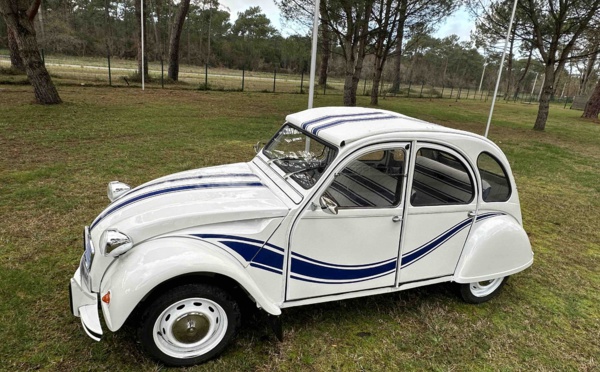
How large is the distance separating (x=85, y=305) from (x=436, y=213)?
2653mm

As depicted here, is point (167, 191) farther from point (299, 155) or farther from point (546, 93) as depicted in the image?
point (546, 93)

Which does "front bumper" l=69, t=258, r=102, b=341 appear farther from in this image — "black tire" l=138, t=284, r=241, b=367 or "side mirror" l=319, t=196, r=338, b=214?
"side mirror" l=319, t=196, r=338, b=214

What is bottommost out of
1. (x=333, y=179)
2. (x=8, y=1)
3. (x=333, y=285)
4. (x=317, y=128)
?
(x=333, y=285)

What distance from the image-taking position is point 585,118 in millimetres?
23688

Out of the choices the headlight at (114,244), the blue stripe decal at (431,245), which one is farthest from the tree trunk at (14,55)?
the blue stripe decal at (431,245)

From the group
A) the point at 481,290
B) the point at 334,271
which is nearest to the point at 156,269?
the point at 334,271

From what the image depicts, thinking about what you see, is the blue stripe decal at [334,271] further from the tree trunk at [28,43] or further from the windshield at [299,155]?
the tree trunk at [28,43]

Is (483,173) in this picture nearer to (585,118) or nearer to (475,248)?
(475,248)

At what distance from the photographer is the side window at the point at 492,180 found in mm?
3248

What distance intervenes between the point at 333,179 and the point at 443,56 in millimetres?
77602

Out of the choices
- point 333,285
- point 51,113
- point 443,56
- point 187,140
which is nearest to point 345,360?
Answer: point 333,285

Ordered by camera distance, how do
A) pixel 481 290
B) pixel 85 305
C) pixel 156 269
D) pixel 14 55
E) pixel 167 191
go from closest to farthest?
pixel 156 269, pixel 85 305, pixel 167 191, pixel 481 290, pixel 14 55

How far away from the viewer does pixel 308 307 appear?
335 cm

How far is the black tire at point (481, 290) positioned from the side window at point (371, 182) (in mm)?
1297
